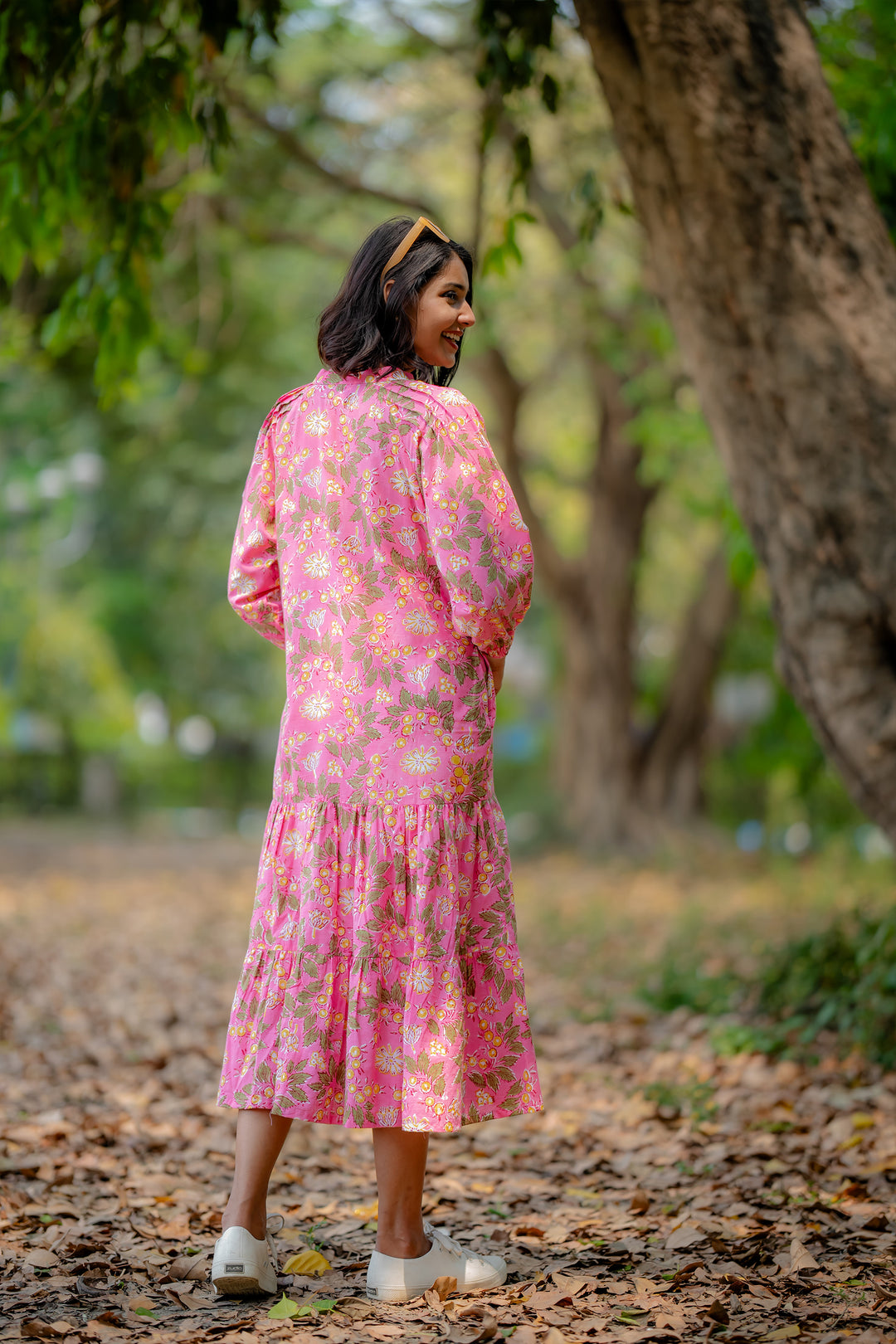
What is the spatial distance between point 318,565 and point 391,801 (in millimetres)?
517

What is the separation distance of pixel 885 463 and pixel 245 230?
7547mm

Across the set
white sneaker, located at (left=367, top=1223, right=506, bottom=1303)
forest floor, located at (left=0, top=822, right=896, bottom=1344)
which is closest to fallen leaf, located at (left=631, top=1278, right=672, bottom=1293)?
forest floor, located at (left=0, top=822, right=896, bottom=1344)

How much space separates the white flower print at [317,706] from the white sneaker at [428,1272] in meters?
1.08

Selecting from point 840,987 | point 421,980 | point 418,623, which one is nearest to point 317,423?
point 418,623

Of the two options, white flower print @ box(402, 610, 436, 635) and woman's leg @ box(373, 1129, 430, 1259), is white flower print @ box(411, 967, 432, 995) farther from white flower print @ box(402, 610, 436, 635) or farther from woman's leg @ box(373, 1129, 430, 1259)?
white flower print @ box(402, 610, 436, 635)

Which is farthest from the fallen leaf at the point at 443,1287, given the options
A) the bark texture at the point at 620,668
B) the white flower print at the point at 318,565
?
the bark texture at the point at 620,668

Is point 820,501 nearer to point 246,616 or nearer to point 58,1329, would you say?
point 246,616

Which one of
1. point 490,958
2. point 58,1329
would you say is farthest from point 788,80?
point 58,1329

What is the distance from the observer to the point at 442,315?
2674mm

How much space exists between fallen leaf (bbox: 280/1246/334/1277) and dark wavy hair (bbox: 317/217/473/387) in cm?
185

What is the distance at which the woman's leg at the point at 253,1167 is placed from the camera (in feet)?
8.29

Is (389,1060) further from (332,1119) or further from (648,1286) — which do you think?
(648,1286)

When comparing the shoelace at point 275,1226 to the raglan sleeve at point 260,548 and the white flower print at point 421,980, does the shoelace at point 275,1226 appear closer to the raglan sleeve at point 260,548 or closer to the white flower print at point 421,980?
the white flower print at point 421,980

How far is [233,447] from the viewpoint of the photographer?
1495 centimetres
